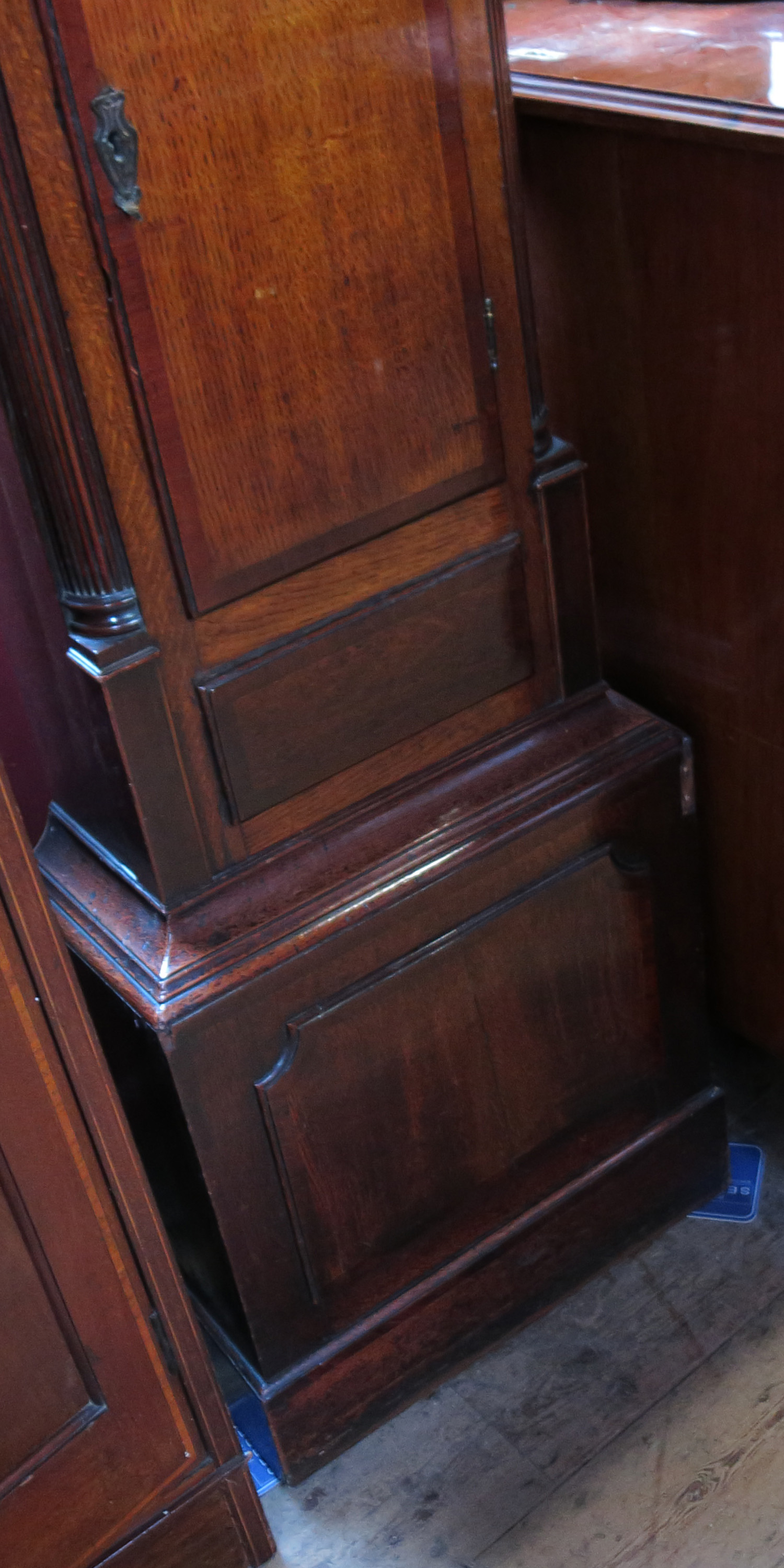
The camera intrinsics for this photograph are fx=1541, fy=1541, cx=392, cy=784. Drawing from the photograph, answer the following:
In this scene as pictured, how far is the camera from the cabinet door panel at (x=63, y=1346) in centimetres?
125

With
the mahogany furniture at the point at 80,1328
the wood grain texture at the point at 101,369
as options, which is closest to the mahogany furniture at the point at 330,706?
the wood grain texture at the point at 101,369

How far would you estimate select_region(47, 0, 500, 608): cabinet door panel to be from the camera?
116cm

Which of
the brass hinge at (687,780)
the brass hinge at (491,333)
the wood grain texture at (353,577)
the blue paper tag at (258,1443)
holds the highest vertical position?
the brass hinge at (491,333)

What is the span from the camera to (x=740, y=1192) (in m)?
1.94

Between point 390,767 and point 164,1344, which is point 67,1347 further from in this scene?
point 390,767

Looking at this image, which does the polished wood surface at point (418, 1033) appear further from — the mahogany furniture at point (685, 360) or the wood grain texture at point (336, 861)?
the mahogany furniture at point (685, 360)

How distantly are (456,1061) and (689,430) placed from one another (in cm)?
70

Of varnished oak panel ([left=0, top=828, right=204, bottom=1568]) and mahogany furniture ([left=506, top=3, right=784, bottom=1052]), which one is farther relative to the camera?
mahogany furniture ([left=506, top=3, right=784, bottom=1052])

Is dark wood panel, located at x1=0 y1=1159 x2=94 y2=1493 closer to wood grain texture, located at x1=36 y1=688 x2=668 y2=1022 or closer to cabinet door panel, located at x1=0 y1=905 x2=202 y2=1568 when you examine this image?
cabinet door panel, located at x1=0 y1=905 x2=202 y2=1568

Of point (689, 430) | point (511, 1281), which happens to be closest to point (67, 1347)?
point (511, 1281)

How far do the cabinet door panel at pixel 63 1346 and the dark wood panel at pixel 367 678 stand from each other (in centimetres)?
31

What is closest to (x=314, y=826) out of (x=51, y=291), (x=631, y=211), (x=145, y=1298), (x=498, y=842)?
(x=498, y=842)

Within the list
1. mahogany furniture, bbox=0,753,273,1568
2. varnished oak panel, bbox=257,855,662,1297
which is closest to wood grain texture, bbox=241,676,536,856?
varnished oak panel, bbox=257,855,662,1297

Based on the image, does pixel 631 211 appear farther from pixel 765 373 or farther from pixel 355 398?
pixel 355 398
